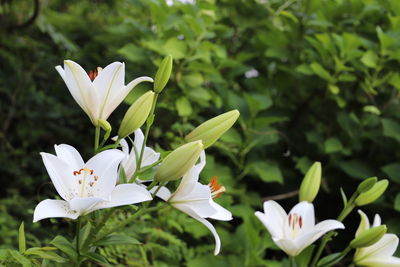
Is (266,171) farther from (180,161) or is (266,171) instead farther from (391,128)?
(180,161)

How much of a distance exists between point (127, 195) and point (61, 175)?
0.10 meters

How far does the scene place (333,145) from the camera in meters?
1.49

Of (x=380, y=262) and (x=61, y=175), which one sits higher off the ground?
(x=61, y=175)

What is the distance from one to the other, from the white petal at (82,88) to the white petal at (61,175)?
0.09m

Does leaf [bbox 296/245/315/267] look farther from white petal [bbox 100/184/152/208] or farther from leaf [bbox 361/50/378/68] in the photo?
leaf [bbox 361/50/378/68]

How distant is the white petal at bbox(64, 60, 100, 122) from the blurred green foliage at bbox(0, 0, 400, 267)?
495 mm

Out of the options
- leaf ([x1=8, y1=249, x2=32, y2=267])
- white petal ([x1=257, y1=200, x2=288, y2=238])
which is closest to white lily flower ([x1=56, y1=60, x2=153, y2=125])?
leaf ([x1=8, y1=249, x2=32, y2=267])

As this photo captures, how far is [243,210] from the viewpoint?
4.47 feet

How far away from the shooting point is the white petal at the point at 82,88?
0.75 metres

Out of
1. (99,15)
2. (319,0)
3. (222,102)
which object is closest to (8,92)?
(99,15)

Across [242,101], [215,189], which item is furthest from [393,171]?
[215,189]

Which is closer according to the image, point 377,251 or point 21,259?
point 21,259

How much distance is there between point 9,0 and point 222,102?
896mm

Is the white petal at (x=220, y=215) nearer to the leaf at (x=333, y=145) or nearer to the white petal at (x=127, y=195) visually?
the white petal at (x=127, y=195)
